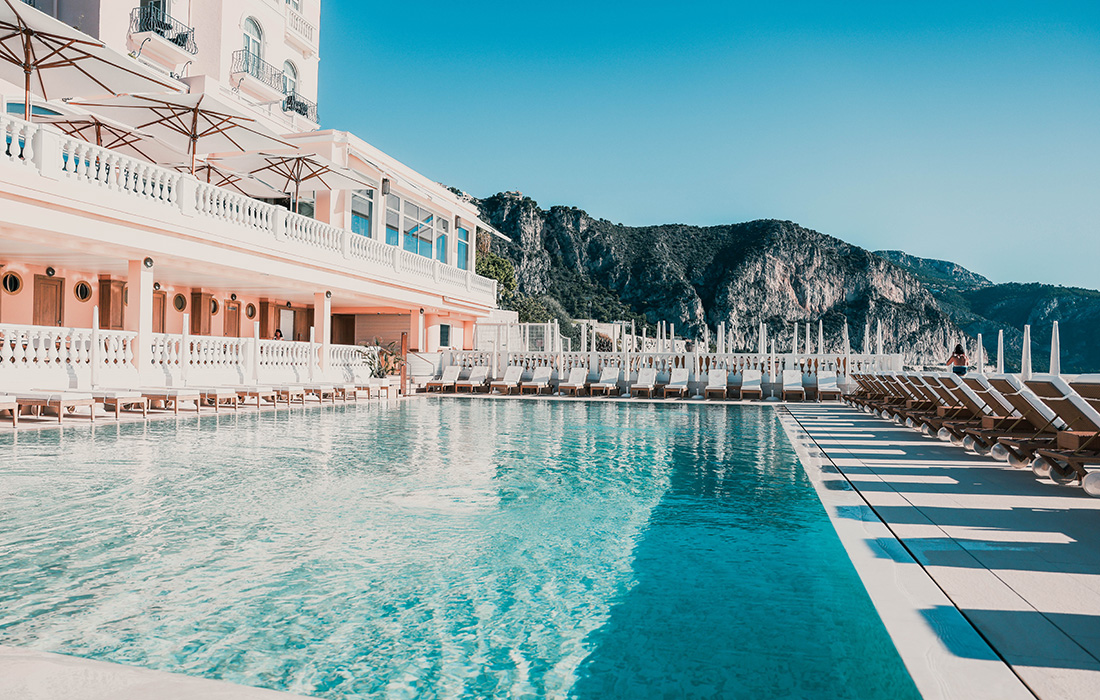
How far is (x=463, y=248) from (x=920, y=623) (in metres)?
28.7

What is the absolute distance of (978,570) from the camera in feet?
12.0

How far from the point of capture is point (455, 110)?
51188mm

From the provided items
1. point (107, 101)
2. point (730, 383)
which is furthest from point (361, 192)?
point (730, 383)

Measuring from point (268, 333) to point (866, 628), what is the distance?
2226 cm

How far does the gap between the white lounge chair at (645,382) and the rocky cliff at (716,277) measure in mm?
70444

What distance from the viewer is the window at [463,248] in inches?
1193

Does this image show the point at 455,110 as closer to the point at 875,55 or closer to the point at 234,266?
the point at 875,55

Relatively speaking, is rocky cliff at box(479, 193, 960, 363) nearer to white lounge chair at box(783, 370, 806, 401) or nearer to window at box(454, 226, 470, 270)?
window at box(454, 226, 470, 270)

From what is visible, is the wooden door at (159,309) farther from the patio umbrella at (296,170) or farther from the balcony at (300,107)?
the balcony at (300,107)

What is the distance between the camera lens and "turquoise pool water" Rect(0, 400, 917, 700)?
112 inches

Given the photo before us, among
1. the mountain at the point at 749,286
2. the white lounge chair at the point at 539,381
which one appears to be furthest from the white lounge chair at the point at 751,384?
the mountain at the point at 749,286

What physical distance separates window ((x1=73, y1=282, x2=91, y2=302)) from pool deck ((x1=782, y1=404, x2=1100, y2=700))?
55.0 ft

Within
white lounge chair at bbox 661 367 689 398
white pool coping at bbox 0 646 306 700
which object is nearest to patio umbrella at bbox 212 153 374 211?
white lounge chair at bbox 661 367 689 398

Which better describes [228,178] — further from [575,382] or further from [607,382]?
[607,382]
